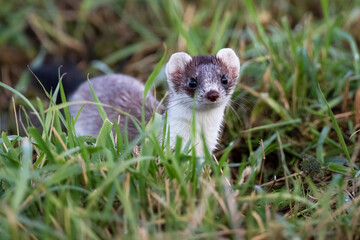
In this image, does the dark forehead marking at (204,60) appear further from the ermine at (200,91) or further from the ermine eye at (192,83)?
the ermine eye at (192,83)

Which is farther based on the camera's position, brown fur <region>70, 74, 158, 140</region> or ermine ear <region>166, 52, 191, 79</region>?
brown fur <region>70, 74, 158, 140</region>

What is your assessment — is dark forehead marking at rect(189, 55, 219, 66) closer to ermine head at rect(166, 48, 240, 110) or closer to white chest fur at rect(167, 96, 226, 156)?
ermine head at rect(166, 48, 240, 110)

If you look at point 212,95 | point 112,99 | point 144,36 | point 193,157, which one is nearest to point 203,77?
point 212,95

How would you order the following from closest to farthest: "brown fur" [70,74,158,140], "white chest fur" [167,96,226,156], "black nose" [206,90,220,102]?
1. "black nose" [206,90,220,102]
2. "white chest fur" [167,96,226,156]
3. "brown fur" [70,74,158,140]

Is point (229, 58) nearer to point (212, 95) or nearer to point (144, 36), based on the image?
point (212, 95)

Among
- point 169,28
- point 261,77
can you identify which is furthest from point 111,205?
point 169,28

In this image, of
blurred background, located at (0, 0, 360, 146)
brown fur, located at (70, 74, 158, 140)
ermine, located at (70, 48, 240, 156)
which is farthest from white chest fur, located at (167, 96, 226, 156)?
blurred background, located at (0, 0, 360, 146)

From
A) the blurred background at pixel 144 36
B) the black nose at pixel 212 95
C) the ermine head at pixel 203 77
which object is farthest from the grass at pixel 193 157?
the black nose at pixel 212 95
